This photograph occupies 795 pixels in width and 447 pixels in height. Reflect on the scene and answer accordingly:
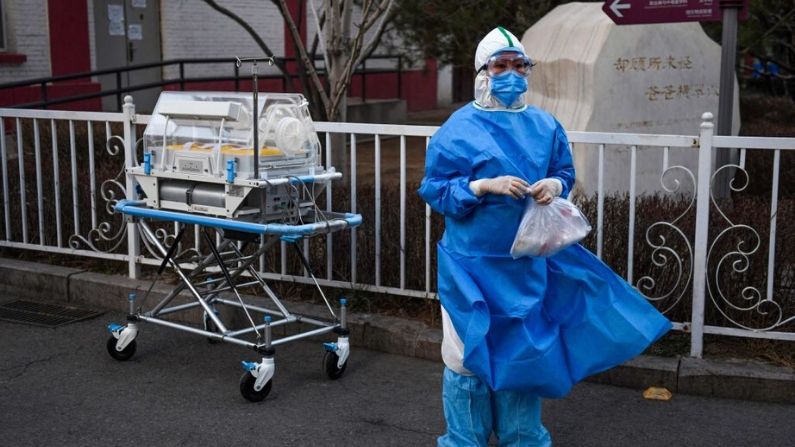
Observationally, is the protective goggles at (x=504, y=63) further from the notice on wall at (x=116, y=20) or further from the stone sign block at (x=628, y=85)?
the notice on wall at (x=116, y=20)

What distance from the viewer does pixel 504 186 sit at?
3.61 meters

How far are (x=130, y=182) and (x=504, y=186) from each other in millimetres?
3458

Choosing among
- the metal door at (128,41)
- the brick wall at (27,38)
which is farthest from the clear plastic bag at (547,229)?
the metal door at (128,41)

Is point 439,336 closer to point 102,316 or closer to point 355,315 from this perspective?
point 355,315

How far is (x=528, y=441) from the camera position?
12.8ft

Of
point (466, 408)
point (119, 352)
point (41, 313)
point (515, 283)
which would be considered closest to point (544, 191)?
point (515, 283)

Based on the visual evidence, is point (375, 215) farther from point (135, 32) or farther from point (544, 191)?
point (135, 32)

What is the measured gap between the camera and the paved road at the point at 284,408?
4.55 m

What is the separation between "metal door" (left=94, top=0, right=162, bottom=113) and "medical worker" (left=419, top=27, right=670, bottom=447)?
39.2ft

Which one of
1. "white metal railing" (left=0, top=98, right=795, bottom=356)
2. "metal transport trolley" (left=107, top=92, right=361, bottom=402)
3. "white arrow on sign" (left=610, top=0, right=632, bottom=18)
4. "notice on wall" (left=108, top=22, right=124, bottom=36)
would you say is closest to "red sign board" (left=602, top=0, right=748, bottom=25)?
"white arrow on sign" (left=610, top=0, right=632, bottom=18)

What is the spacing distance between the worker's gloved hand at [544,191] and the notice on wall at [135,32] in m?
13.3

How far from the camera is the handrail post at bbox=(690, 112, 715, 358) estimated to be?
514 centimetres

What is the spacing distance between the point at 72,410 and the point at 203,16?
1292 centimetres

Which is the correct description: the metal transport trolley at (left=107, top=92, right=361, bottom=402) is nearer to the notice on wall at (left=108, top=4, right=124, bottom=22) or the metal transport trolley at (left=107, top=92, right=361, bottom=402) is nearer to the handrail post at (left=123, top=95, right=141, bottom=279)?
the handrail post at (left=123, top=95, right=141, bottom=279)
